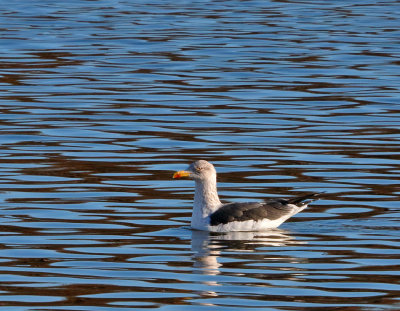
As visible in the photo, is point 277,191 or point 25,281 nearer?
point 25,281

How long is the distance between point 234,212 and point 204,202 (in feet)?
1.33

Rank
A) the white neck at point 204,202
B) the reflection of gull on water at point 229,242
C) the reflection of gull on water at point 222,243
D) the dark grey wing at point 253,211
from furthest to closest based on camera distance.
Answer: the white neck at point 204,202 → the dark grey wing at point 253,211 → the reflection of gull on water at point 229,242 → the reflection of gull on water at point 222,243

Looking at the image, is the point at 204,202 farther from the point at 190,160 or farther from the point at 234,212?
the point at 190,160

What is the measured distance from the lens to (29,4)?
1810 inches

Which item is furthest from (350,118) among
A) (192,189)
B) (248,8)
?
(248,8)

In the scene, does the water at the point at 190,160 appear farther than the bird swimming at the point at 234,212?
No

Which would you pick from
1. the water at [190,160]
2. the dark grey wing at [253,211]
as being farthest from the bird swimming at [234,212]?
the water at [190,160]

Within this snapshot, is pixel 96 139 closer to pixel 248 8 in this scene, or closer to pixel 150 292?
pixel 150 292

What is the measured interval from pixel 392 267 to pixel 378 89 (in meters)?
14.2

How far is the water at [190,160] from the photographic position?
38.9 ft

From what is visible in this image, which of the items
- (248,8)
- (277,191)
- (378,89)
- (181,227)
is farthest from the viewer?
(248,8)

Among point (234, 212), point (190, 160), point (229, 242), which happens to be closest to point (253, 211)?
point (234, 212)

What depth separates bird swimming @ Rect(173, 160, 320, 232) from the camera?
14609 millimetres

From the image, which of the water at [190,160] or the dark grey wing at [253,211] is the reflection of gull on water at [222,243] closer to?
the water at [190,160]
